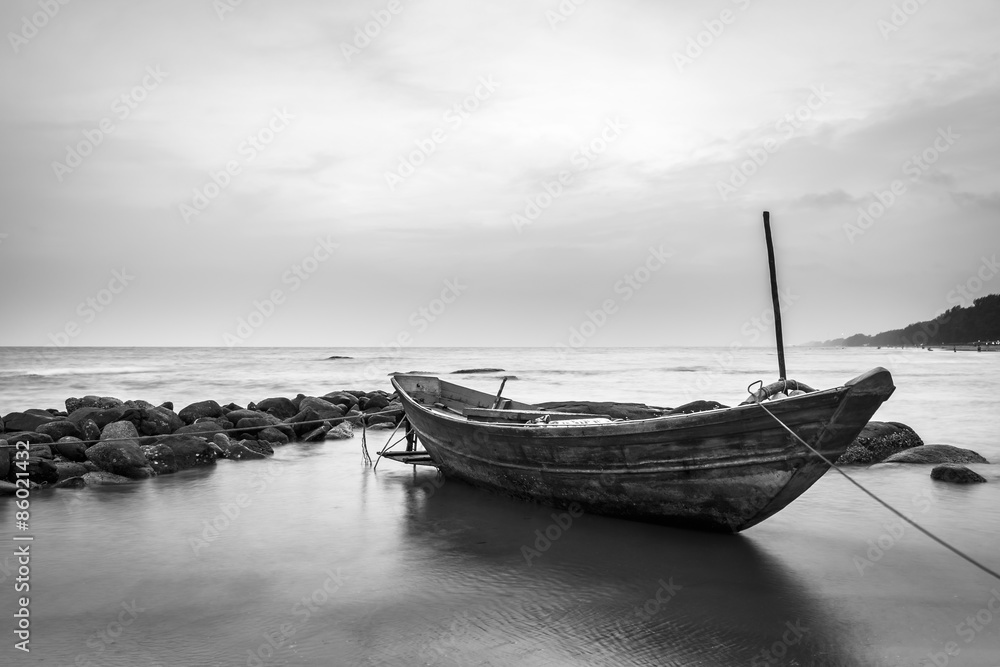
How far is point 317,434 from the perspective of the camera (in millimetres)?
15359

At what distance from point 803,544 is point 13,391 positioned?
34.4m

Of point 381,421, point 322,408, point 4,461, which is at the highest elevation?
point 4,461

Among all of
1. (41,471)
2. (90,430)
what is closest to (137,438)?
(41,471)

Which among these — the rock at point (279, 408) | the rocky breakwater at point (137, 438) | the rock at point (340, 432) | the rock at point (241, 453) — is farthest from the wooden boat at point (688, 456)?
the rock at point (279, 408)

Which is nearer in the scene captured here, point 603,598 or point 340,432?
point 603,598

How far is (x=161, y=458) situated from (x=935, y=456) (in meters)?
13.4

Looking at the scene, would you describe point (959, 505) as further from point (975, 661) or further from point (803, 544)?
point (975, 661)

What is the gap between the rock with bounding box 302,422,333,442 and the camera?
1525cm

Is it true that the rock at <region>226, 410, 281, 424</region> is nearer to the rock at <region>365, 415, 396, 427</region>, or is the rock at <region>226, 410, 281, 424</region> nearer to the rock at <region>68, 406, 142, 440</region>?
the rock at <region>68, 406, 142, 440</region>

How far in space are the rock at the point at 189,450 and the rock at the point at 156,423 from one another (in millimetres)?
1468

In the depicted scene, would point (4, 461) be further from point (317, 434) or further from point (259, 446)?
point (317, 434)

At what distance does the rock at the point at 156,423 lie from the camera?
1337 cm

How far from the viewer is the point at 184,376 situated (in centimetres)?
4075

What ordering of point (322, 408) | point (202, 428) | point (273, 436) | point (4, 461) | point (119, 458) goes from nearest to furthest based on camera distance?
point (4, 461)
point (119, 458)
point (202, 428)
point (273, 436)
point (322, 408)
